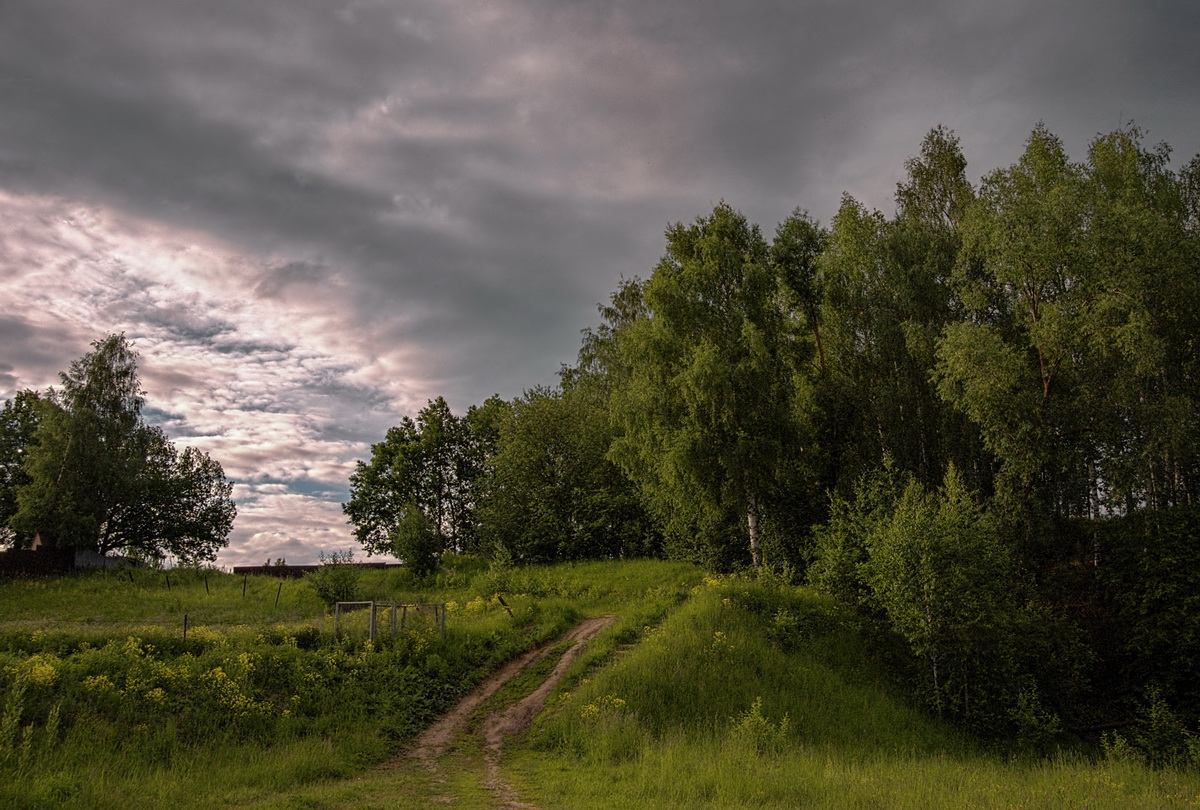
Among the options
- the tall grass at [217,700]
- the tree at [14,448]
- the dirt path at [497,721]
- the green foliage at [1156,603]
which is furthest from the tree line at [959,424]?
the tree at [14,448]

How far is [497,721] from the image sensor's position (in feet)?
56.4

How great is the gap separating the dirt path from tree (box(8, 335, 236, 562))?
32.2 m

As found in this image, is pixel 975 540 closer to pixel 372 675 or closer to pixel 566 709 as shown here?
pixel 566 709

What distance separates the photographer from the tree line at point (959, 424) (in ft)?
71.3

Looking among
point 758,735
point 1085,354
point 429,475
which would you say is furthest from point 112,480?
point 1085,354

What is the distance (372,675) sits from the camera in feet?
58.4

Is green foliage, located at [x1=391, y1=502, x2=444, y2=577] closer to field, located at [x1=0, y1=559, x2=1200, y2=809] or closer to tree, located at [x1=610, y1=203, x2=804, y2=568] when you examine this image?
field, located at [x1=0, y1=559, x2=1200, y2=809]

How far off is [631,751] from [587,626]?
932 cm

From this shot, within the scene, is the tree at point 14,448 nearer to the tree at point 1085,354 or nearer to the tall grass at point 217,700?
the tall grass at point 217,700

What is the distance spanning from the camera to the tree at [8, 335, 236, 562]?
39.1m

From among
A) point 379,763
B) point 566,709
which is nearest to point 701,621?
point 566,709

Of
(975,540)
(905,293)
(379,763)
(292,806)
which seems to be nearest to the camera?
(292,806)

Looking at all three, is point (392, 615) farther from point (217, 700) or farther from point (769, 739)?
point (769, 739)

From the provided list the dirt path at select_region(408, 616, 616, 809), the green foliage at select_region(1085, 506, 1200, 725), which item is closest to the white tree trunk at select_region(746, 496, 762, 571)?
the dirt path at select_region(408, 616, 616, 809)
